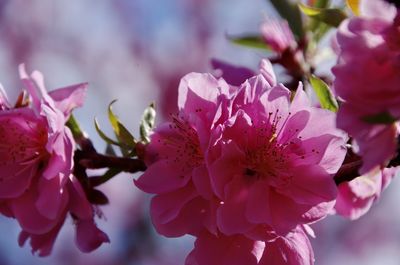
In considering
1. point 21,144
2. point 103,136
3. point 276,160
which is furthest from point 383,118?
point 21,144

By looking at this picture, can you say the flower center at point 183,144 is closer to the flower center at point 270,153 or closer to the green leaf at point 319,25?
the flower center at point 270,153

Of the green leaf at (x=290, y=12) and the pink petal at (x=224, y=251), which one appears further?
the green leaf at (x=290, y=12)

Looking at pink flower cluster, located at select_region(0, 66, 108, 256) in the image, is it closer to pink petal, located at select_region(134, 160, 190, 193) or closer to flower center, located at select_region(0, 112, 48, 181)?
flower center, located at select_region(0, 112, 48, 181)

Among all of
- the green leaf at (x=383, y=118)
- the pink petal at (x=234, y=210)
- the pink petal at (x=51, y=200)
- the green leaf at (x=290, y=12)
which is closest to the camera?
the green leaf at (x=383, y=118)

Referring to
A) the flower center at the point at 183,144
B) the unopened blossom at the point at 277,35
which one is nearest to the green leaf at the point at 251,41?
the unopened blossom at the point at 277,35

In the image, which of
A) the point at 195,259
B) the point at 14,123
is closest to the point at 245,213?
the point at 195,259

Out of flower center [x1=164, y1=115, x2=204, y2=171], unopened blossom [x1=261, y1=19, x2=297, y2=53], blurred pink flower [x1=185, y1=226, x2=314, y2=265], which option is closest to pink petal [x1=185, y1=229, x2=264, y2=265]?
blurred pink flower [x1=185, y1=226, x2=314, y2=265]
